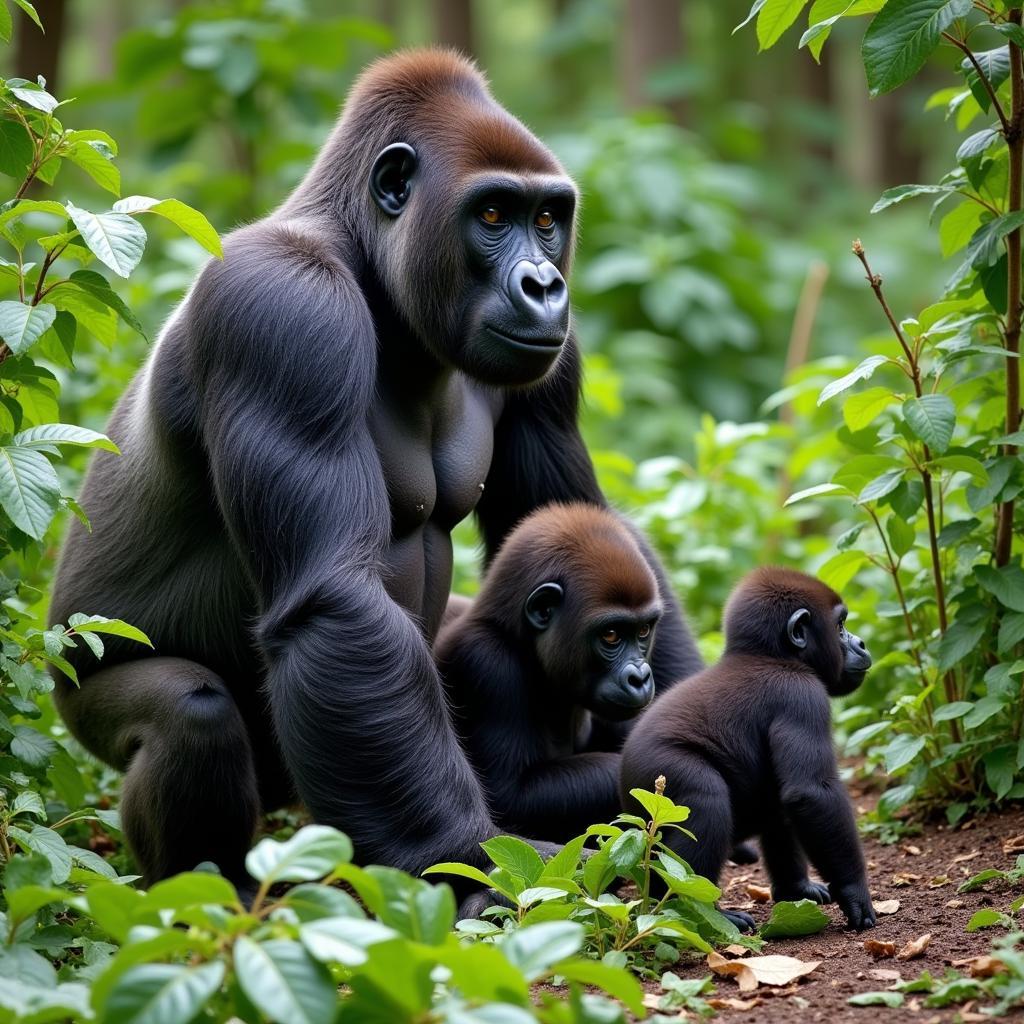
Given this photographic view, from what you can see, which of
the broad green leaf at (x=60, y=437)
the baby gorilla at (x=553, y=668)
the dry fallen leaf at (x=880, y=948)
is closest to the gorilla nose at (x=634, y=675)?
the baby gorilla at (x=553, y=668)

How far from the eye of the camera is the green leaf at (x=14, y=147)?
337cm

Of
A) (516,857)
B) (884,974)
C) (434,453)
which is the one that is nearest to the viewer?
(884,974)

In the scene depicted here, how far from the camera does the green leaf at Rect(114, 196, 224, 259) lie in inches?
129

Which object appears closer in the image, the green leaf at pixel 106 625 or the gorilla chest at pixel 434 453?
the green leaf at pixel 106 625

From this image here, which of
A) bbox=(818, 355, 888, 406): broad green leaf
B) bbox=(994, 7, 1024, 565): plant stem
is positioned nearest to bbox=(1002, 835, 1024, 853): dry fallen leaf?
bbox=(994, 7, 1024, 565): plant stem

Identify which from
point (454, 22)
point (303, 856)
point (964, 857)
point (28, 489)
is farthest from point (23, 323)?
point (454, 22)

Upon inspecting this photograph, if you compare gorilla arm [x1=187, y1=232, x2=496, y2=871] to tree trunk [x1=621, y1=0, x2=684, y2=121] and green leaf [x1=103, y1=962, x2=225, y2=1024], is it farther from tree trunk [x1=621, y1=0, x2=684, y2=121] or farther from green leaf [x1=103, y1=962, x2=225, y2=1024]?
tree trunk [x1=621, y1=0, x2=684, y2=121]

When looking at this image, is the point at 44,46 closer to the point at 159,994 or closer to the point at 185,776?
the point at 185,776

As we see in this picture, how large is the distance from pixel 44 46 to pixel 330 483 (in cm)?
563

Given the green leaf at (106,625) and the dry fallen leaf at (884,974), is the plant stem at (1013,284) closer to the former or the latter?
the dry fallen leaf at (884,974)

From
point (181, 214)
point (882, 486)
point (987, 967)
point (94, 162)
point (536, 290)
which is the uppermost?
point (94, 162)

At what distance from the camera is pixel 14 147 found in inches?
133

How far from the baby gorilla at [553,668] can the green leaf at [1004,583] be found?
92 cm

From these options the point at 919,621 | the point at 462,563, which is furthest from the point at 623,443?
the point at 919,621
